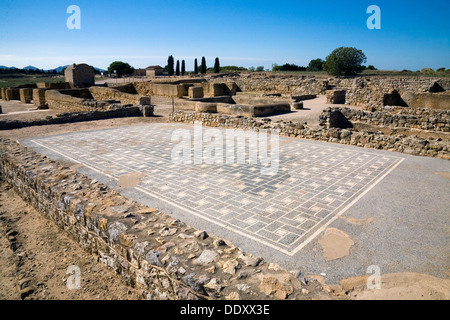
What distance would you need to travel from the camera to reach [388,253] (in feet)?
12.9

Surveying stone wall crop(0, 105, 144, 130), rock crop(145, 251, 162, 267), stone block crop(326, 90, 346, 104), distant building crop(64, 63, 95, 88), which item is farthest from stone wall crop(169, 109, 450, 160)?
distant building crop(64, 63, 95, 88)

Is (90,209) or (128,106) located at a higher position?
(128,106)

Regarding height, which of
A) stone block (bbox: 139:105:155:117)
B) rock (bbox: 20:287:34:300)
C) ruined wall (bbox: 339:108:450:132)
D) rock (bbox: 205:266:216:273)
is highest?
stone block (bbox: 139:105:155:117)

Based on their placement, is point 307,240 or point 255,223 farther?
point 255,223

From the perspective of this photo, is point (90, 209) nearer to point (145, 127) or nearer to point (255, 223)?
→ point (255, 223)

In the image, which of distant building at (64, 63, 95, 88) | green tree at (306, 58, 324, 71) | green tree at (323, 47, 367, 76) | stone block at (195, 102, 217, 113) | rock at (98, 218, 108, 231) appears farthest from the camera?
green tree at (306, 58, 324, 71)

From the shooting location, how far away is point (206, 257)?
3.23 m

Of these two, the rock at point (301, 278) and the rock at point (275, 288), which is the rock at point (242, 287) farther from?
the rock at point (301, 278)

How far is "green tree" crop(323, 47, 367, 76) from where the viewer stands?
3966 centimetres

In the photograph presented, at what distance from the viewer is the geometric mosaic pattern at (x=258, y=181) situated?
482 cm

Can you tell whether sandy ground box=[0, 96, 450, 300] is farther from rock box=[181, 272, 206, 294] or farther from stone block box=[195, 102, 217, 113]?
stone block box=[195, 102, 217, 113]

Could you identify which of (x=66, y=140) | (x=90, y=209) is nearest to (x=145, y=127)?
(x=66, y=140)

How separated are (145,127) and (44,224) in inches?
326

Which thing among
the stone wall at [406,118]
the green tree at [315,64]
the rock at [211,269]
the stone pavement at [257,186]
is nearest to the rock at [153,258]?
the rock at [211,269]
